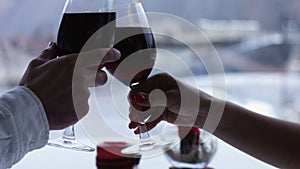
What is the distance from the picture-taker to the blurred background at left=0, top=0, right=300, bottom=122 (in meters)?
1.56

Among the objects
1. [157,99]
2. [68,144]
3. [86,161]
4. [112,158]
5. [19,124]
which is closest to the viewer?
[19,124]

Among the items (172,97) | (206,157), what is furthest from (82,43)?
(206,157)

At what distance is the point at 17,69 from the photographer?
1.57 meters

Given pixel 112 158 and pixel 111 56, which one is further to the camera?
pixel 112 158

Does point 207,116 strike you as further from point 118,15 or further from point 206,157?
point 118,15

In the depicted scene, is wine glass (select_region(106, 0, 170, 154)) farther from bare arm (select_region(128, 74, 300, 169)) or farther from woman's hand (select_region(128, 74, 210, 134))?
bare arm (select_region(128, 74, 300, 169))

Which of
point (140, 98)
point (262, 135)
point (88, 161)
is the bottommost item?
point (88, 161)

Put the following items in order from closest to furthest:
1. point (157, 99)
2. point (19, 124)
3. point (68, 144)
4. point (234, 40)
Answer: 1. point (19, 124)
2. point (68, 144)
3. point (157, 99)
4. point (234, 40)

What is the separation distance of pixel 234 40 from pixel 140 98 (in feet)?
3.46

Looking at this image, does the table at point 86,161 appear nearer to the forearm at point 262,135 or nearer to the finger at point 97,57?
the forearm at point 262,135

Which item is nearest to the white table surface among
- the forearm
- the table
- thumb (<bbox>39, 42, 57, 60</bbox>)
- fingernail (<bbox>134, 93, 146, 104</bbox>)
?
the table

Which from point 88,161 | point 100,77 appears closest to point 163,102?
point 100,77

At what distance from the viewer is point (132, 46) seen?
0.70 metres

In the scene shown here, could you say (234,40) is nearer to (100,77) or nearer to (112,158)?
(112,158)
